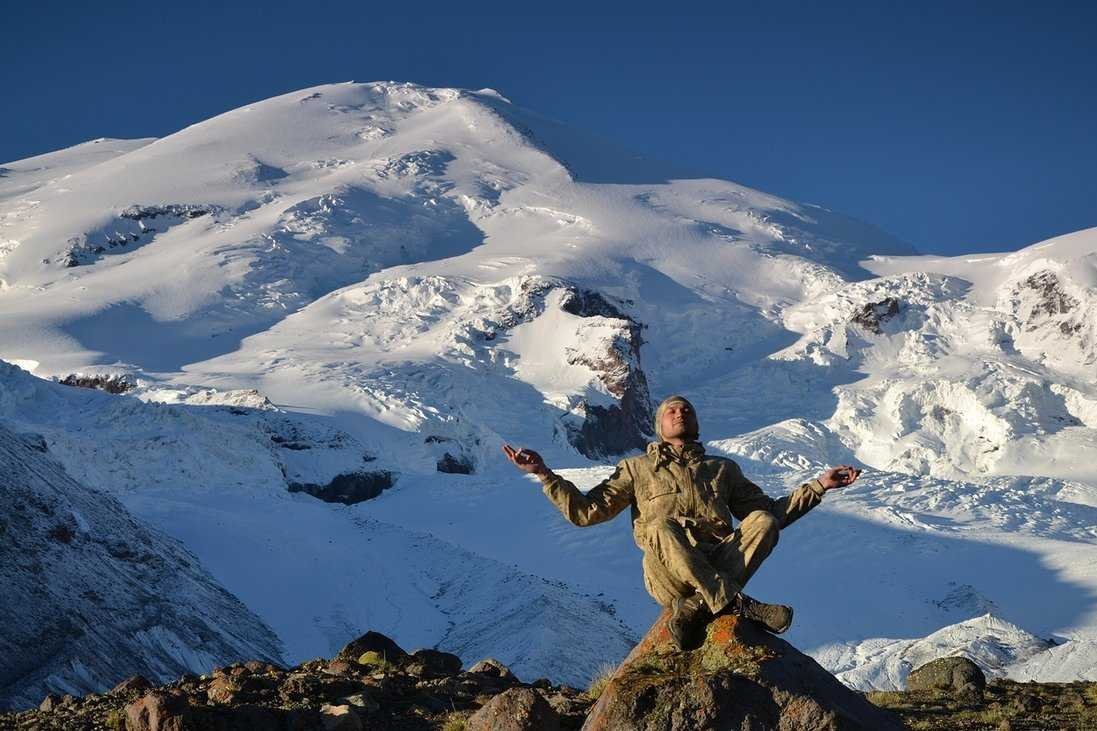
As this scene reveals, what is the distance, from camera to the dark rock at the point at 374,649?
1605 centimetres

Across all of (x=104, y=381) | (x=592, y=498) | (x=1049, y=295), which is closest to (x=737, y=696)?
(x=592, y=498)

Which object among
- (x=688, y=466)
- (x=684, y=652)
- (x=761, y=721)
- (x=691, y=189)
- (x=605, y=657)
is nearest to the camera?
(x=761, y=721)

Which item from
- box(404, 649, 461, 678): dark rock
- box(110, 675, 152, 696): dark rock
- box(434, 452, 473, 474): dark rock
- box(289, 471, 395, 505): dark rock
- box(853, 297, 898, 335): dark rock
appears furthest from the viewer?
box(853, 297, 898, 335): dark rock

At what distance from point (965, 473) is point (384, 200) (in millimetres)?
84895

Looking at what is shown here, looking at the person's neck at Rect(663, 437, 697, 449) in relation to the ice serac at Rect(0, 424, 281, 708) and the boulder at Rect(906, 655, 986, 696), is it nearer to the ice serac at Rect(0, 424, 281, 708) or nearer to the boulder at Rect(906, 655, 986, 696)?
the boulder at Rect(906, 655, 986, 696)

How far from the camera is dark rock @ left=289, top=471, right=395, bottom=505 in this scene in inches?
3538

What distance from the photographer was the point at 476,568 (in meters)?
62.8

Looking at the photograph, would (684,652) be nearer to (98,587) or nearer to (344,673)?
(344,673)

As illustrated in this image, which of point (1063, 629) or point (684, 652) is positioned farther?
point (1063, 629)

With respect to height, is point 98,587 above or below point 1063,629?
above

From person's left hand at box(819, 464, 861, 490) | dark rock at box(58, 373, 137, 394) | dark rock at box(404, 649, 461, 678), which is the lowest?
dark rock at box(58, 373, 137, 394)

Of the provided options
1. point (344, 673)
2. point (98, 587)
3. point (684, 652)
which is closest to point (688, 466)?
point (684, 652)

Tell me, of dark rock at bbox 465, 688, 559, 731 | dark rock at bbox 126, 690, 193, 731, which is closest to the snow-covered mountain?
dark rock at bbox 465, 688, 559, 731

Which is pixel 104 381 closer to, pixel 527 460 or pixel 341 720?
pixel 341 720
